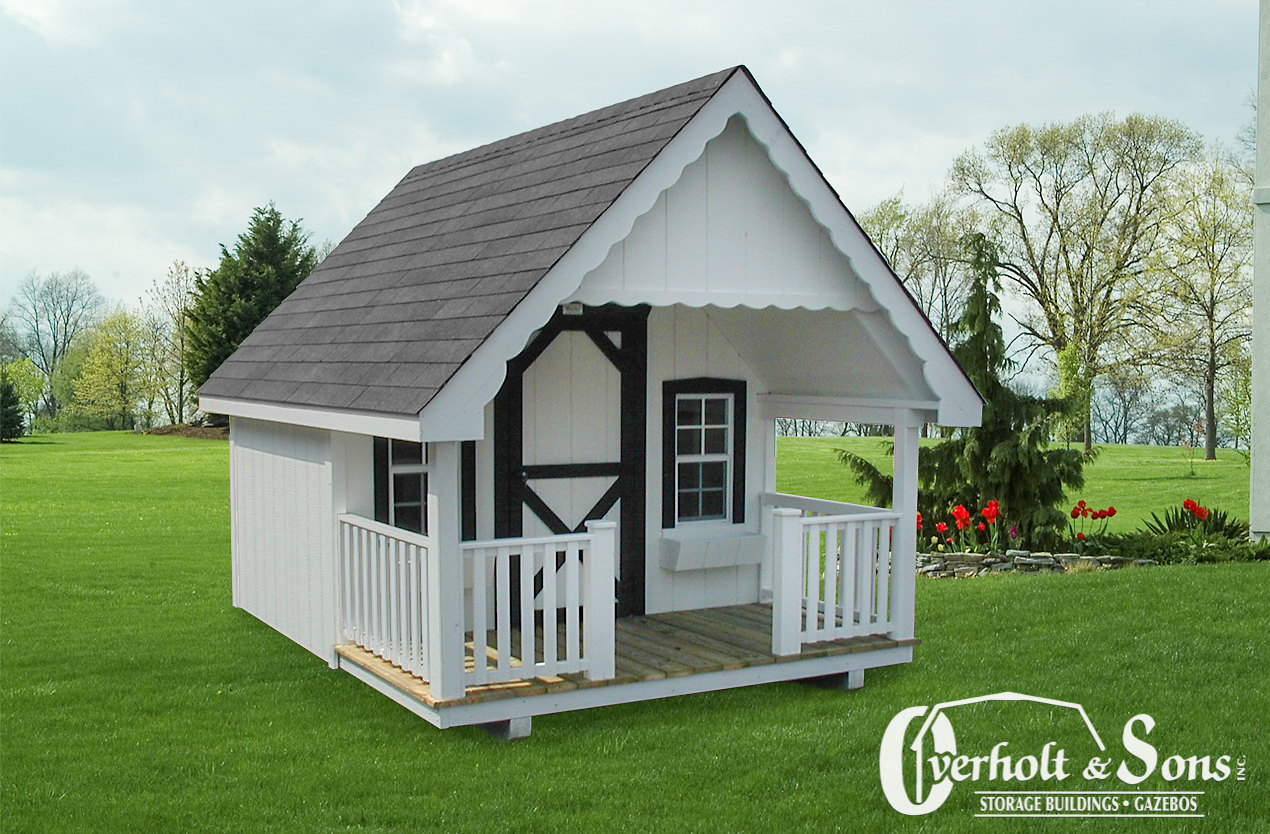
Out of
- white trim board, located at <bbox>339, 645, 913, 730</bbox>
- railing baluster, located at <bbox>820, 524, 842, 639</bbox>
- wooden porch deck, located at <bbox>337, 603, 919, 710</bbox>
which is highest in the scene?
railing baluster, located at <bbox>820, 524, 842, 639</bbox>

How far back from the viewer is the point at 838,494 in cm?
2466

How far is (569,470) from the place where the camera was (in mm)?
9172

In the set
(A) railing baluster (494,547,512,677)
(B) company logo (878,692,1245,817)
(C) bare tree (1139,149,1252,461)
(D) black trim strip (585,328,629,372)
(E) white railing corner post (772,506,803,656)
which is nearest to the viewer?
(B) company logo (878,692,1245,817)

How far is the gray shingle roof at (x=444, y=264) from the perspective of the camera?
23.5 ft

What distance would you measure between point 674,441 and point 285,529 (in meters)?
3.22

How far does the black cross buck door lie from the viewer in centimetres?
895

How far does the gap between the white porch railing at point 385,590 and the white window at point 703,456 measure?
2.57 m

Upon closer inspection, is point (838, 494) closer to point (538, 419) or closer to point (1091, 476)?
point (1091, 476)

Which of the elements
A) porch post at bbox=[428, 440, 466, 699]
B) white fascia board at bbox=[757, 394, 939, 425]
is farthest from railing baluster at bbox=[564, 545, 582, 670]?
white fascia board at bbox=[757, 394, 939, 425]

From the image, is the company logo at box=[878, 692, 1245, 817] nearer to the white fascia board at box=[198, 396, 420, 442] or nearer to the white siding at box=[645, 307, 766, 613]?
the white siding at box=[645, 307, 766, 613]

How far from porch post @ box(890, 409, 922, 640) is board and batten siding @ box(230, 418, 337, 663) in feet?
13.4

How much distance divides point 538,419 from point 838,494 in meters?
16.4

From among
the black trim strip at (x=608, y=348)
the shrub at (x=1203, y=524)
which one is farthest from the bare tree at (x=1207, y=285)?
the black trim strip at (x=608, y=348)

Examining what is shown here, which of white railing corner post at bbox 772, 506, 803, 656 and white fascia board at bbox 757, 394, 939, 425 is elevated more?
white fascia board at bbox 757, 394, 939, 425
